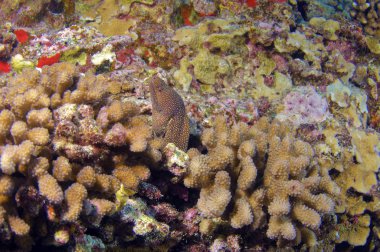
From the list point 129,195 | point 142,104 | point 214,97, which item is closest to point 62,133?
point 129,195

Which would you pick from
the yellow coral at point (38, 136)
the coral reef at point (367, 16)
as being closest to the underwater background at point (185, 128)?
the yellow coral at point (38, 136)

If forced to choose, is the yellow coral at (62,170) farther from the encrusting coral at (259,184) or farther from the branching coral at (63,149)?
the encrusting coral at (259,184)

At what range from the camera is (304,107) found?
5195 mm

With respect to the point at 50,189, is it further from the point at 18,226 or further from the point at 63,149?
the point at 63,149

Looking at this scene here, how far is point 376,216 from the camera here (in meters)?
5.41

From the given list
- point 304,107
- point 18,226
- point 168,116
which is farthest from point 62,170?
point 304,107

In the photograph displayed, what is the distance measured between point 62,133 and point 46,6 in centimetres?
449

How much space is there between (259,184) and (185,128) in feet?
3.44

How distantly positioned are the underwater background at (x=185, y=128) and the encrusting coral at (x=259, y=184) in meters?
0.02

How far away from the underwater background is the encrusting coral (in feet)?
0.05

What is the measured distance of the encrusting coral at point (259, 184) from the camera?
3.20 metres

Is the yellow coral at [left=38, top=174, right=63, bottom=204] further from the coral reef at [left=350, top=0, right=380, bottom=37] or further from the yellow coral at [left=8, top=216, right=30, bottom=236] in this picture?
the coral reef at [left=350, top=0, right=380, bottom=37]

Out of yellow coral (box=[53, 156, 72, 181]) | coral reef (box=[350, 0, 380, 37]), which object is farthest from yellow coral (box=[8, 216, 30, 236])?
coral reef (box=[350, 0, 380, 37])

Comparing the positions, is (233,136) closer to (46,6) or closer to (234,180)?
(234,180)
